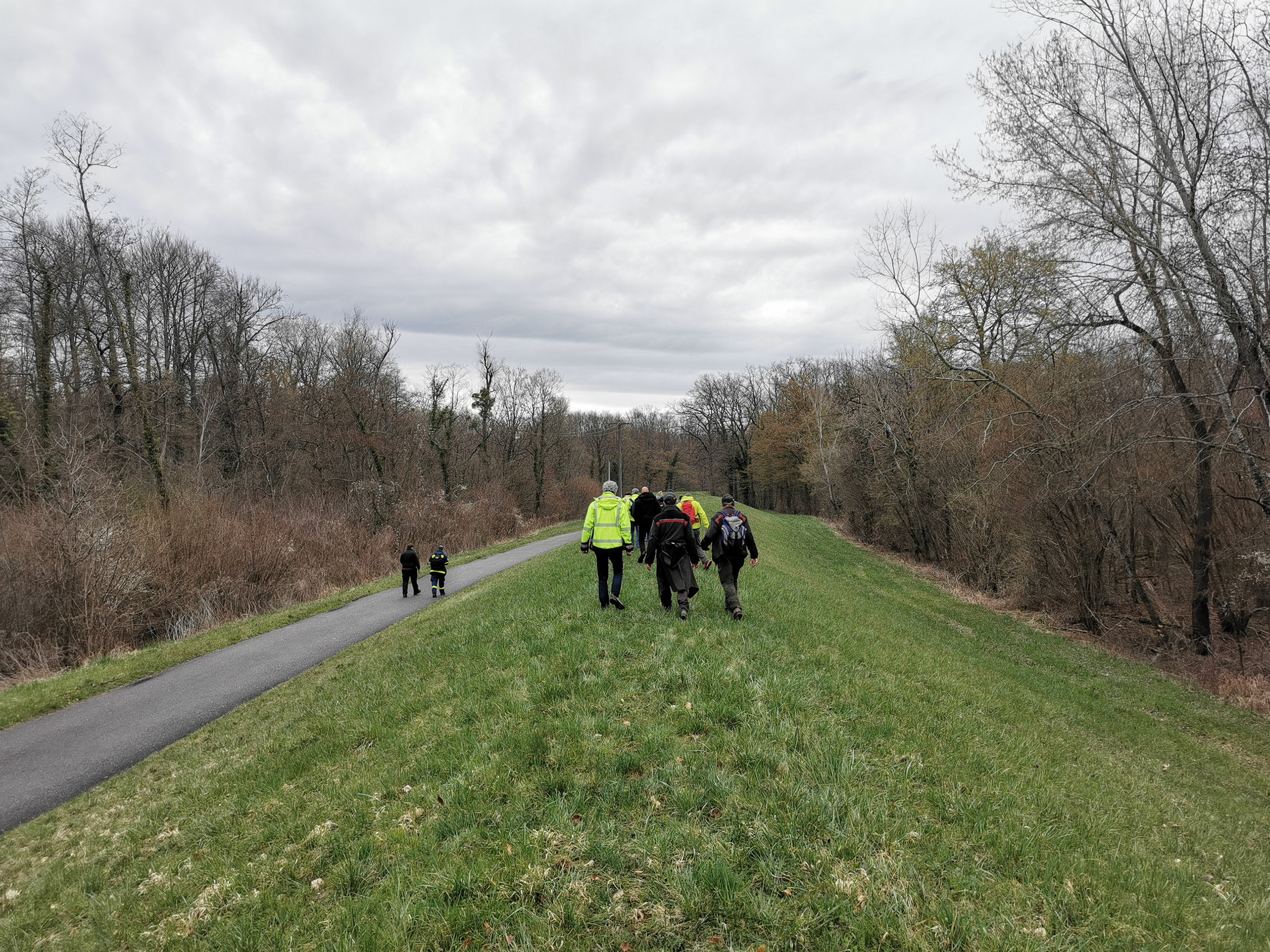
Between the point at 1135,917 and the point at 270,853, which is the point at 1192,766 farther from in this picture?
the point at 270,853

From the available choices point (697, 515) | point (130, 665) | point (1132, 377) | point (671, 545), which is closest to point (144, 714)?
point (130, 665)

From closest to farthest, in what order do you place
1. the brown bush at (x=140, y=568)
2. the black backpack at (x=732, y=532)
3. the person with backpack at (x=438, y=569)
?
the black backpack at (x=732, y=532)
the brown bush at (x=140, y=568)
the person with backpack at (x=438, y=569)

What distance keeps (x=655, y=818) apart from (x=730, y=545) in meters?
4.57

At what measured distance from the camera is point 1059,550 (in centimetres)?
1752

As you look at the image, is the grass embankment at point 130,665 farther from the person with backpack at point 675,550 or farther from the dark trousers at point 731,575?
the dark trousers at point 731,575

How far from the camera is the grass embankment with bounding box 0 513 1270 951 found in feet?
10.6

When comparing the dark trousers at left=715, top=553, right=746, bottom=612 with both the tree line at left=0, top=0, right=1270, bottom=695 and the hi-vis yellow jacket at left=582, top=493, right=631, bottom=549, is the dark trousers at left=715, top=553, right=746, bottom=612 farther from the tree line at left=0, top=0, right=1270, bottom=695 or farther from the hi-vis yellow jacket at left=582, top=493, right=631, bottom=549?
the tree line at left=0, top=0, right=1270, bottom=695

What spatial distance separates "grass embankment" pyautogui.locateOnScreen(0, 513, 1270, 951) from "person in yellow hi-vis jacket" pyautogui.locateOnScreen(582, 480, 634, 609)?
0.65 metres

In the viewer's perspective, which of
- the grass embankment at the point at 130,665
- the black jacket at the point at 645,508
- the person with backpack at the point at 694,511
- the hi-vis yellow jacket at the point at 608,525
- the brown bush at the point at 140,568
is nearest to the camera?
the hi-vis yellow jacket at the point at 608,525

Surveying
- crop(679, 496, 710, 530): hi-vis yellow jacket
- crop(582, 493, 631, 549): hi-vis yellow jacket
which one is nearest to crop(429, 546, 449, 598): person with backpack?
crop(679, 496, 710, 530): hi-vis yellow jacket

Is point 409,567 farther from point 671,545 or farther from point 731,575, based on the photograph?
point 731,575

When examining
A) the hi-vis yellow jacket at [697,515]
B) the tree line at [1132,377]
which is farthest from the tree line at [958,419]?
the hi-vis yellow jacket at [697,515]

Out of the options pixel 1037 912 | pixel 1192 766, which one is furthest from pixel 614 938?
pixel 1192 766

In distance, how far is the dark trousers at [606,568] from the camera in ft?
28.6
